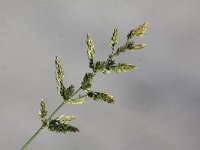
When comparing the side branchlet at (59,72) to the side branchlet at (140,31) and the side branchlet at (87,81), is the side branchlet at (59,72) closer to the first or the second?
the side branchlet at (87,81)

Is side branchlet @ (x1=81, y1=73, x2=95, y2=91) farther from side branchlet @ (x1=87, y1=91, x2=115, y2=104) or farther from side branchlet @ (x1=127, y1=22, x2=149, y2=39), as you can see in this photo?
side branchlet @ (x1=127, y1=22, x2=149, y2=39)

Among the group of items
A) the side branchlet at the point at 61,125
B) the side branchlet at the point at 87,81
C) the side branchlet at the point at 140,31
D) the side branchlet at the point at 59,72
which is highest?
the side branchlet at the point at 140,31

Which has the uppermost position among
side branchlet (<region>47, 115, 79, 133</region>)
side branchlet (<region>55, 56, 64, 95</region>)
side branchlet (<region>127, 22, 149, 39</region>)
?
side branchlet (<region>127, 22, 149, 39</region>)

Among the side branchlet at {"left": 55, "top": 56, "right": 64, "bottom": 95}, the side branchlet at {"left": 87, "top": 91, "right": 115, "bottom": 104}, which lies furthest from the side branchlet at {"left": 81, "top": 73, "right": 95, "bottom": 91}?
the side branchlet at {"left": 55, "top": 56, "right": 64, "bottom": 95}

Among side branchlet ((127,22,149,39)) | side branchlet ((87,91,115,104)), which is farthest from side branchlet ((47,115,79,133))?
side branchlet ((127,22,149,39))

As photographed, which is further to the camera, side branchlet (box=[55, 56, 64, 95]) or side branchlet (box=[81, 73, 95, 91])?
side branchlet (box=[81, 73, 95, 91])

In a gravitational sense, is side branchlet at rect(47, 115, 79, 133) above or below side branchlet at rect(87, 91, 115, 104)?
below

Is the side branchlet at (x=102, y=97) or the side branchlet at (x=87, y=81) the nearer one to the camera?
the side branchlet at (x=102, y=97)

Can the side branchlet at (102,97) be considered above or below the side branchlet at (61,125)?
above

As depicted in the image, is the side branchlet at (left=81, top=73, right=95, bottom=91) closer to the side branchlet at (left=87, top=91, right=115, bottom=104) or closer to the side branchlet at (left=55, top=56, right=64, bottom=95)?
the side branchlet at (left=87, top=91, right=115, bottom=104)

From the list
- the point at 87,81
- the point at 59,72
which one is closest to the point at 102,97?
the point at 87,81

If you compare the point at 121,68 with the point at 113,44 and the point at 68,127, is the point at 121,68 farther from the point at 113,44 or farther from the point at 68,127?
the point at 68,127

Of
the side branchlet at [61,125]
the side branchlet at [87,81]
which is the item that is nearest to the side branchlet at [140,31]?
the side branchlet at [87,81]
